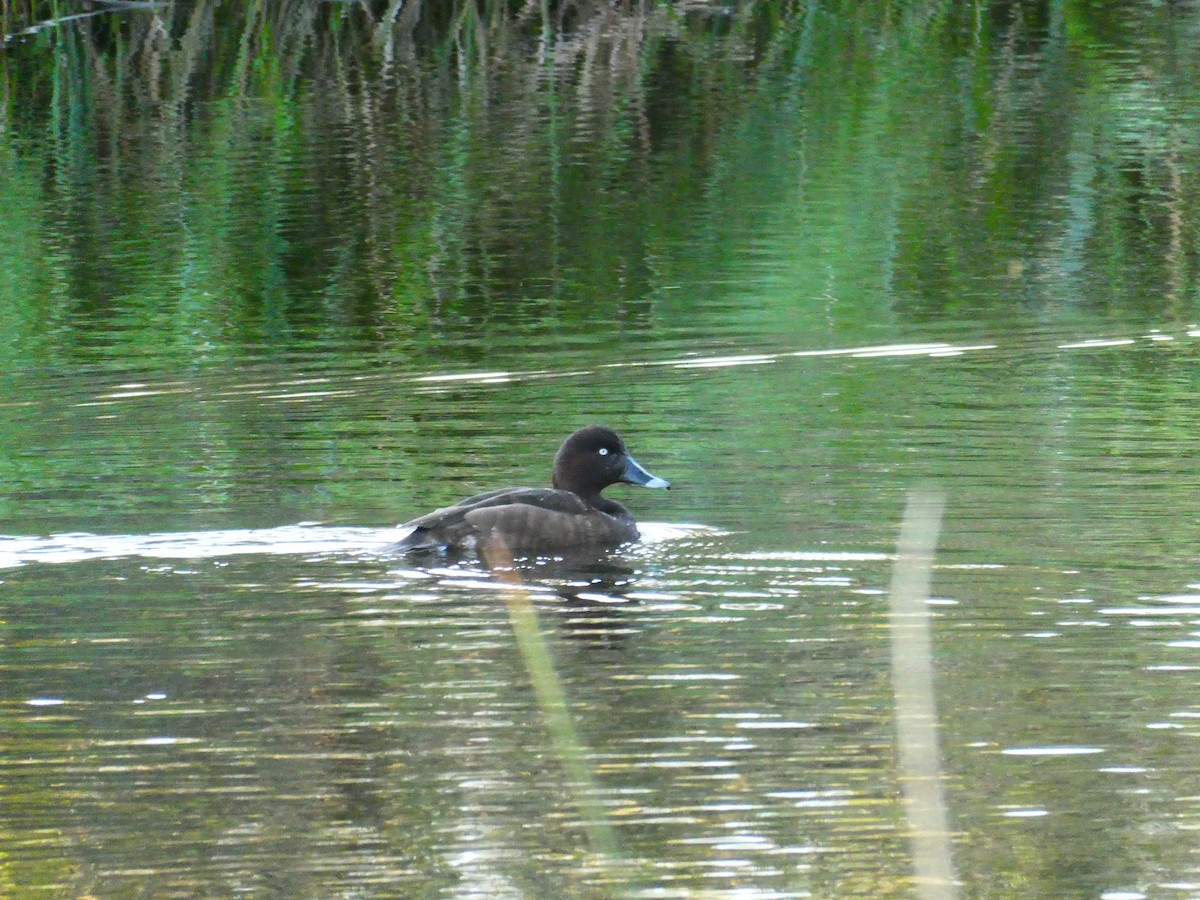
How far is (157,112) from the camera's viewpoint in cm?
→ 2345

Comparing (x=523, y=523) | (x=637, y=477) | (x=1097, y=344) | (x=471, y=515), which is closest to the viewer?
(x=471, y=515)

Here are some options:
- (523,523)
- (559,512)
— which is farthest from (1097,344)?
(523,523)

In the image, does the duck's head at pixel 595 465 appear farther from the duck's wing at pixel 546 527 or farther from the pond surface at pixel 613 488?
the duck's wing at pixel 546 527

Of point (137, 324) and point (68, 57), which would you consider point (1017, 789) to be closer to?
point (137, 324)

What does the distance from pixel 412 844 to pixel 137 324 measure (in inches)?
361

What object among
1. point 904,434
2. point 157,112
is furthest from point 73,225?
point 904,434

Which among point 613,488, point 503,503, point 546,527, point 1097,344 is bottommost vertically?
point 613,488

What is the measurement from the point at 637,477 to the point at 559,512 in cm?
69

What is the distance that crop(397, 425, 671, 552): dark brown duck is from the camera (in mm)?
8805

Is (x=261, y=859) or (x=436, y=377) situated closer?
(x=261, y=859)

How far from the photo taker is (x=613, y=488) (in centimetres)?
1195

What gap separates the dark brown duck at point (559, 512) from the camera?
28.9 ft

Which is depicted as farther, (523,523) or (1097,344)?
(1097,344)

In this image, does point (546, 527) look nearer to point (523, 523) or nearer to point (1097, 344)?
point (523, 523)
